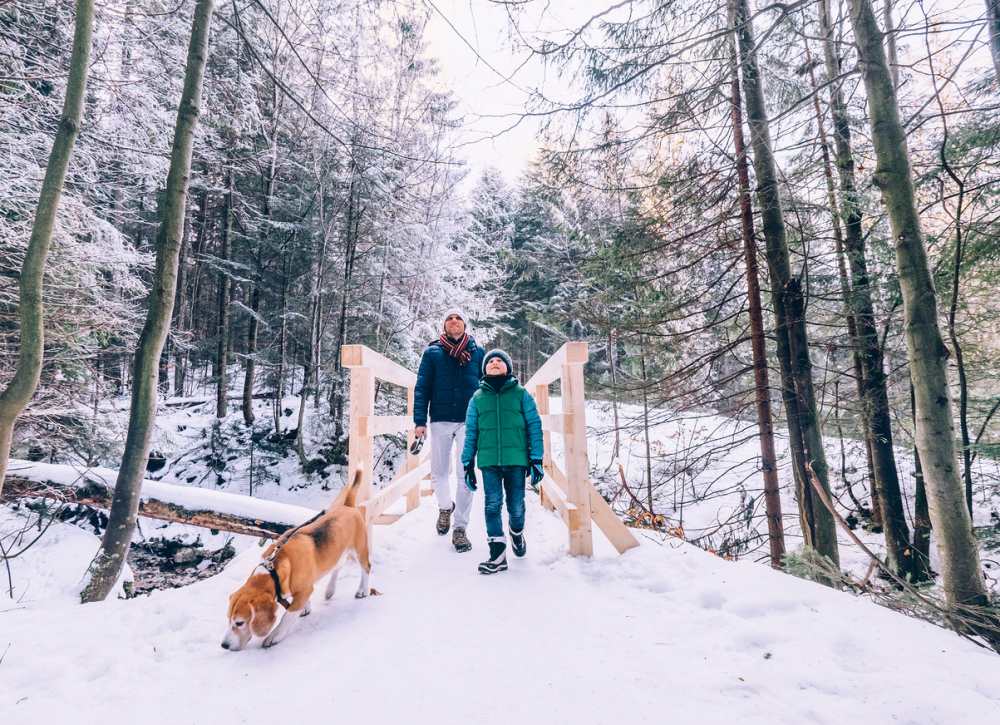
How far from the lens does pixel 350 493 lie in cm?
304

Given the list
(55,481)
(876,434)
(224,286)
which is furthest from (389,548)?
(224,286)

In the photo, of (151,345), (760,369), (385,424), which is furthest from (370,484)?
(760,369)

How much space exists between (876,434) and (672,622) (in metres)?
5.81

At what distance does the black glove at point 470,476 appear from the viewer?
11.6 feet

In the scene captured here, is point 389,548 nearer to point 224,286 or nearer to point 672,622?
point 672,622

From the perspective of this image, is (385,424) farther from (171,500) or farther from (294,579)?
(171,500)

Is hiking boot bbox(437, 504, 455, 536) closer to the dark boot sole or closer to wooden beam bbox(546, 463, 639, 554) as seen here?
the dark boot sole

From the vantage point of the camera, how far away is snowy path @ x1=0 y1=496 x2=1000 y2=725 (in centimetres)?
156

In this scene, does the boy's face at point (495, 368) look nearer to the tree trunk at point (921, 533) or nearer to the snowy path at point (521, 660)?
the snowy path at point (521, 660)

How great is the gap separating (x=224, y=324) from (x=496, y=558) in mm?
12319

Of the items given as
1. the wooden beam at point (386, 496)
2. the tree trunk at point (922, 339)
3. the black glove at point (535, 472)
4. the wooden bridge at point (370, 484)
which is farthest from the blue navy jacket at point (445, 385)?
the tree trunk at point (922, 339)

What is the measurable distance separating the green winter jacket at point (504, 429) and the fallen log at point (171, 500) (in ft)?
8.63

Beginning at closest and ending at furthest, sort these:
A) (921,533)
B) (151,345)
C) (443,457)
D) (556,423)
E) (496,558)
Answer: (496,558), (556,423), (443,457), (151,345), (921,533)

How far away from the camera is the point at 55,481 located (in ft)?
18.2
